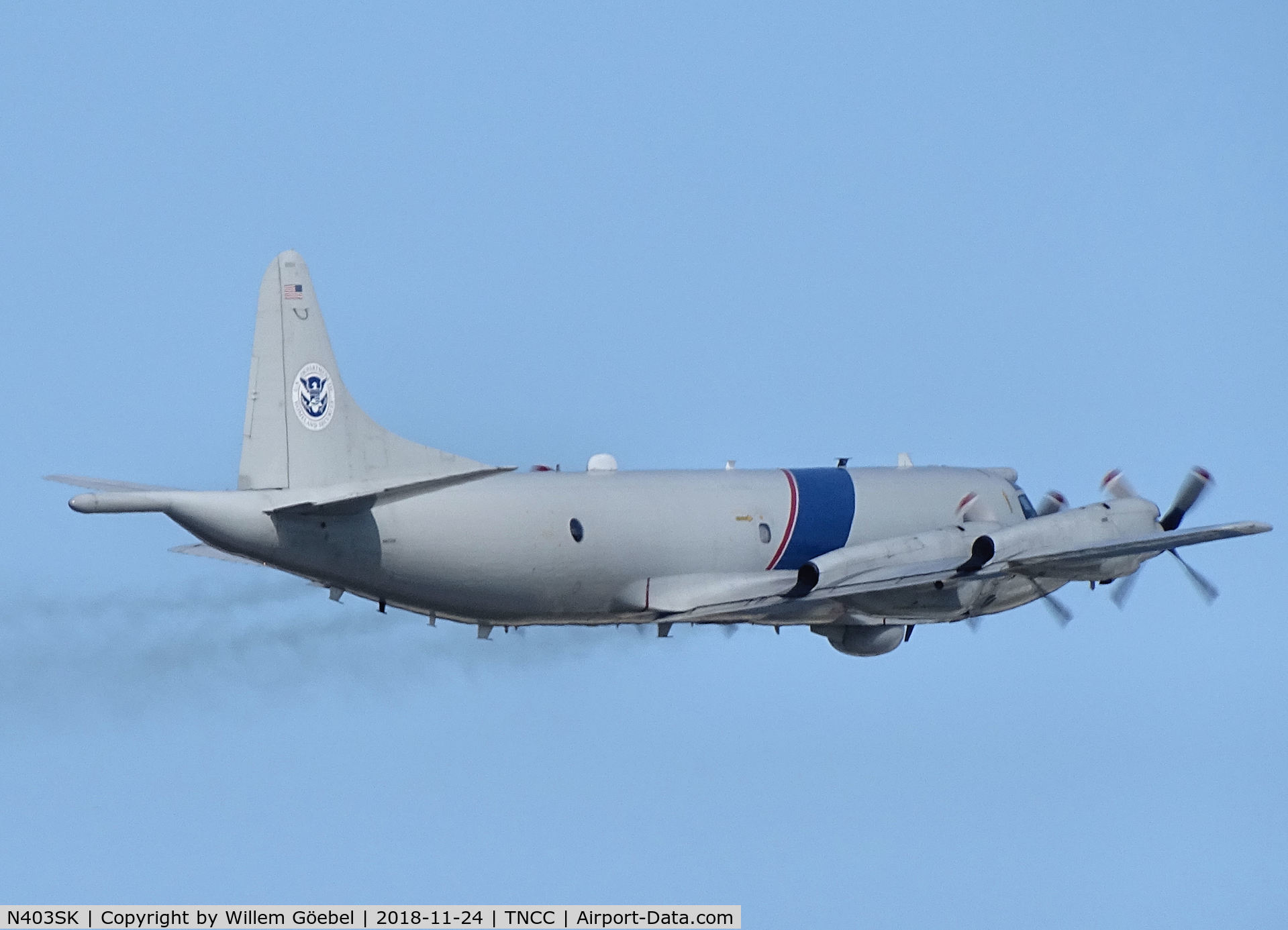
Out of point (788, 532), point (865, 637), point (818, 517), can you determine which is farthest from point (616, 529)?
point (865, 637)

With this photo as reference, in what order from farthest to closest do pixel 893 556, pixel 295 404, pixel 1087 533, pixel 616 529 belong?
pixel 1087 533 < pixel 893 556 < pixel 616 529 < pixel 295 404

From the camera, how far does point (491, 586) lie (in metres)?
23.9

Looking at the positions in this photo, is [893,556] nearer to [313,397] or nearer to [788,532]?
[788,532]

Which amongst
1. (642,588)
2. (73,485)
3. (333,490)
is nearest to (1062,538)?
(642,588)

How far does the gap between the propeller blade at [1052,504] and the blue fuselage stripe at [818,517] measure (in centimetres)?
410

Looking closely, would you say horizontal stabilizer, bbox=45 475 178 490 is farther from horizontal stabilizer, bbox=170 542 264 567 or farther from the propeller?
the propeller

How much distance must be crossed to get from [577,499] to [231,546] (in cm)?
539

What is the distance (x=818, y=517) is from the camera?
28234mm

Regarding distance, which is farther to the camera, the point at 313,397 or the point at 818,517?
the point at 818,517

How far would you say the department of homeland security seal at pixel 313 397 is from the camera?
22188 mm

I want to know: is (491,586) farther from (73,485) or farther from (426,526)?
(73,485)

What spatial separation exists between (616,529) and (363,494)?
186 inches

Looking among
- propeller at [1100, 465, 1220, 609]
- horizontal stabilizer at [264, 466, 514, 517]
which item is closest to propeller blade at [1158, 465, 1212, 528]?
propeller at [1100, 465, 1220, 609]

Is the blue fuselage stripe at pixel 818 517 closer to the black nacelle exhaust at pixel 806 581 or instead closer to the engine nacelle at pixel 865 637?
the black nacelle exhaust at pixel 806 581
